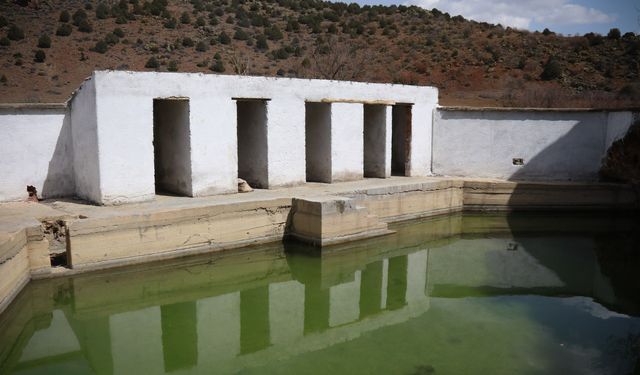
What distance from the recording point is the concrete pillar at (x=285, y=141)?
12328 mm

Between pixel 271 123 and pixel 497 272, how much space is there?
585 cm

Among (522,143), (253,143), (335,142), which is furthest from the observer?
(522,143)

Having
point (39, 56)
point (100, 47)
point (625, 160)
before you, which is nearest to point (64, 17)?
point (100, 47)

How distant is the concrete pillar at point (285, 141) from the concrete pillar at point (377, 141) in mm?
2970

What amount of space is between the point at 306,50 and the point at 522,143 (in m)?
20.8

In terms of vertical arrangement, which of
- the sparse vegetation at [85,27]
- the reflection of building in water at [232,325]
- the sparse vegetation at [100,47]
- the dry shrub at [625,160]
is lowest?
the reflection of building in water at [232,325]

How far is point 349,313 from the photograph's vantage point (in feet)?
27.9

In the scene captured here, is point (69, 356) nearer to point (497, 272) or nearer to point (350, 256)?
point (350, 256)

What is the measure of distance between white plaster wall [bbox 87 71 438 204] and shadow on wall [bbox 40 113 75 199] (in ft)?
6.08

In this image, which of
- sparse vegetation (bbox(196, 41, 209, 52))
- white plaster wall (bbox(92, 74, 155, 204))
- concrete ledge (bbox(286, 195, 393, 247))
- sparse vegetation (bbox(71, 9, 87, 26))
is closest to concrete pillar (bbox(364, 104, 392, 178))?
concrete ledge (bbox(286, 195, 393, 247))

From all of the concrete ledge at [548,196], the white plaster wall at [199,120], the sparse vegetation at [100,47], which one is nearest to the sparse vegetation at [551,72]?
the concrete ledge at [548,196]

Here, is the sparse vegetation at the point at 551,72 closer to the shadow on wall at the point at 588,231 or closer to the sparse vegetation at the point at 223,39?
the shadow on wall at the point at 588,231

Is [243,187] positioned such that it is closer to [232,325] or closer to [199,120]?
[199,120]

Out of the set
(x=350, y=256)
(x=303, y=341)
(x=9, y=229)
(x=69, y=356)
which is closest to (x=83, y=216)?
(x=9, y=229)
